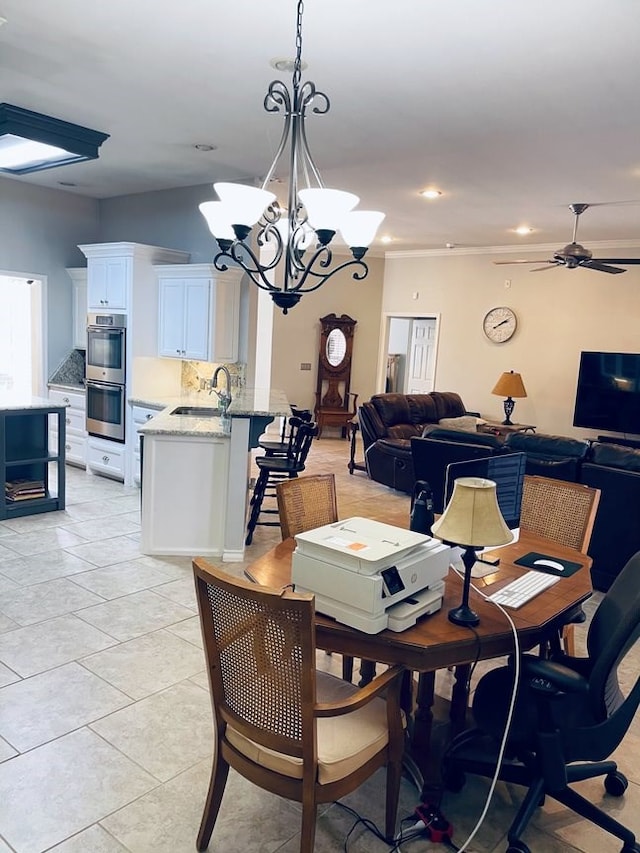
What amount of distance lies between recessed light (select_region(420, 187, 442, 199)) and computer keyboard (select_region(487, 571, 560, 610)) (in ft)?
13.4

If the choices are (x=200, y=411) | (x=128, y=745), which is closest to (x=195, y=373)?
(x=200, y=411)

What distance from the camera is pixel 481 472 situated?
238 centimetres

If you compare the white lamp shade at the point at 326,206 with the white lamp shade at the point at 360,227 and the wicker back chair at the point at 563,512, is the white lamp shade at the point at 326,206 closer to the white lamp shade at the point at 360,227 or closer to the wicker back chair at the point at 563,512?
the white lamp shade at the point at 360,227

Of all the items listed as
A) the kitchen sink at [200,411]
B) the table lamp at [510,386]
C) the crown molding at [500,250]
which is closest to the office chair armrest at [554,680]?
the kitchen sink at [200,411]

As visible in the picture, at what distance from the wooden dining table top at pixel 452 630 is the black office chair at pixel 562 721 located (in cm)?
12

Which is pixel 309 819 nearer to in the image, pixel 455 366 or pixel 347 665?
pixel 347 665

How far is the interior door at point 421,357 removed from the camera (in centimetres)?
1021

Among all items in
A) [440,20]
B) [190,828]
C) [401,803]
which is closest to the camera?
[190,828]

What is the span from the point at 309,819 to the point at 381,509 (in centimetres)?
441

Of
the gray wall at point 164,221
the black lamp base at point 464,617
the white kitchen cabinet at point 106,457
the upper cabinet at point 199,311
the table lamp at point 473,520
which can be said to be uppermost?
the gray wall at point 164,221

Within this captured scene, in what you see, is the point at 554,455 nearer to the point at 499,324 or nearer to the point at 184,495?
the point at 184,495

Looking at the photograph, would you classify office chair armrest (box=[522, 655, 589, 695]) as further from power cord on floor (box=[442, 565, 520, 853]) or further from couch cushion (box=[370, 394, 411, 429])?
couch cushion (box=[370, 394, 411, 429])

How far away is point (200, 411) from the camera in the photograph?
217 inches

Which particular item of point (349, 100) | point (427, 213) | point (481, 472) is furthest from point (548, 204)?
point (481, 472)
